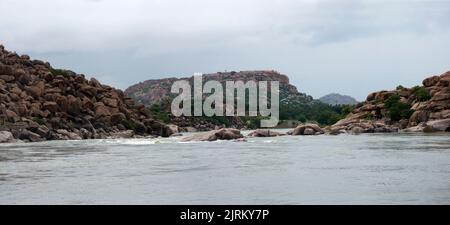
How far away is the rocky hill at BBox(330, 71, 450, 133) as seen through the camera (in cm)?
8481

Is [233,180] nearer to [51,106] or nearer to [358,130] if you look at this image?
[358,130]

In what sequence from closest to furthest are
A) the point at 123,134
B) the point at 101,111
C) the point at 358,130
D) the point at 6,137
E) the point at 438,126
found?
1. the point at 6,137
2. the point at 438,126
3. the point at 358,130
4. the point at 123,134
5. the point at 101,111

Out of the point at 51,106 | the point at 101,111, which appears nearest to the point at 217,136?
the point at 51,106

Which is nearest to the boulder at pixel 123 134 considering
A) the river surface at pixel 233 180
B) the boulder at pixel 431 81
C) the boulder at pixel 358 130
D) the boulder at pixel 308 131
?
the boulder at pixel 308 131

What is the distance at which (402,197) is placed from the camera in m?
18.8

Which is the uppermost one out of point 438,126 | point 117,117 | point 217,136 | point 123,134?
point 117,117

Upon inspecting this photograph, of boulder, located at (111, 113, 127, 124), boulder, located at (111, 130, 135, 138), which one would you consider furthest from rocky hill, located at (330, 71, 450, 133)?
boulder, located at (111, 113, 127, 124)

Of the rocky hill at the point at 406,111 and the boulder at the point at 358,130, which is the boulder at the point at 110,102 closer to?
the rocky hill at the point at 406,111

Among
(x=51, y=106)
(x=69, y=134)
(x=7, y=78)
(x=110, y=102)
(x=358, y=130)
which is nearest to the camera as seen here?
(x=358, y=130)

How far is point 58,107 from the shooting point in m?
89.8

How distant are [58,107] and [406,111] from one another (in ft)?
173
